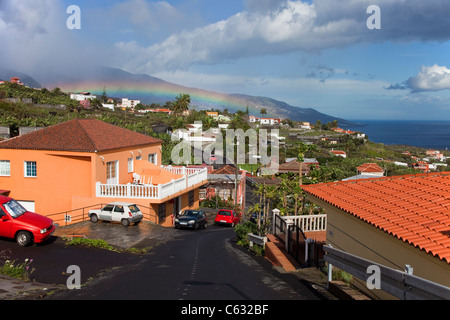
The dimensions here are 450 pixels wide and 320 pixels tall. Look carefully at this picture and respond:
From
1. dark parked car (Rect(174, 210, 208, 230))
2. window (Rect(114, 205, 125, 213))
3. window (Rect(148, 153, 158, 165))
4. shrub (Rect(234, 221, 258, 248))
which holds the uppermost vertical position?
window (Rect(148, 153, 158, 165))

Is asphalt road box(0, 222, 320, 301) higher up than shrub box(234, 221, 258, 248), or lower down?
higher up

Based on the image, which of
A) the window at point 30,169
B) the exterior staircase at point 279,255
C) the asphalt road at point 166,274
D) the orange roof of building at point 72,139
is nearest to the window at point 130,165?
the orange roof of building at point 72,139

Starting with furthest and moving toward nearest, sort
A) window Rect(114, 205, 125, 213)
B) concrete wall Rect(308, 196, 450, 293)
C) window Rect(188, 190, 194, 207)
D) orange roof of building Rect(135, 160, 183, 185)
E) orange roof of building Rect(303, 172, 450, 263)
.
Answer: window Rect(188, 190, 194, 207), orange roof of building Rect(135, 160, 183, 185), window Rect(114, 205, 125, 213), orange roof of building Rect(303, 172, 450, 263), concrete wall Rect(308, 196, 450, 293)

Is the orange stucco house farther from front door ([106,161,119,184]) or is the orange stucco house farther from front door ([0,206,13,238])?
front door ([0,206,13,238])

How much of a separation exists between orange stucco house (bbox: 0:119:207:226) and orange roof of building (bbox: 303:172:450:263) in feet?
40.4

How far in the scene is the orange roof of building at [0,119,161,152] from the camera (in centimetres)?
2358

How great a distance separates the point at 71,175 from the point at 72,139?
216 centimetres

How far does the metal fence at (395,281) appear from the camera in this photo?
5336 millimetres

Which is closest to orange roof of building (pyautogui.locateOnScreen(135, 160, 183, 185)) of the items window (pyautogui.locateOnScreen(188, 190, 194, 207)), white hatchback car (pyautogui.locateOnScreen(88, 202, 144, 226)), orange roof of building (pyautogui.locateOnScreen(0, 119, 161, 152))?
orange roof of building (pyautogui.locateOnScreen(0, 119, 161, 152))

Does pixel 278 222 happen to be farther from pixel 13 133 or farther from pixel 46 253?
pixel 13 133
